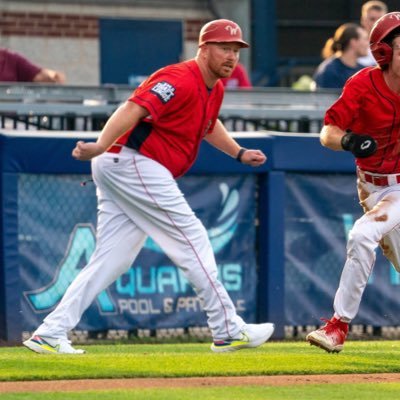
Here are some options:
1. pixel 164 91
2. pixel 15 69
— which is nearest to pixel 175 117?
pixel 164 91

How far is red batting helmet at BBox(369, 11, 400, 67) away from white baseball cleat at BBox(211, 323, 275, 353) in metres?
1.63

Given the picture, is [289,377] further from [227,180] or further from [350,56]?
[350,56]

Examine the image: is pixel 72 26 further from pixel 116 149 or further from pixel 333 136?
pixel 333 136

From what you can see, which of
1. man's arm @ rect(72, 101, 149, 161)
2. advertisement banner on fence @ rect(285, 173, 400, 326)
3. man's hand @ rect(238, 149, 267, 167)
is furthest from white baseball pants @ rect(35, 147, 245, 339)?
advertisement banner on fence @ rect(285, 173, 400, 326)

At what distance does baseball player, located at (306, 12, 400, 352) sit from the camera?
8.95 m

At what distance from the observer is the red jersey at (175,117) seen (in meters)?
8.96

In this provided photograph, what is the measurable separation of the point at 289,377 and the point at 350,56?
648 cm

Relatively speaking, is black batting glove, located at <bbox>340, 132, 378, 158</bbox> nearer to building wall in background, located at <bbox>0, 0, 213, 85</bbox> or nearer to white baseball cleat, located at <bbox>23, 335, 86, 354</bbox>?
white baseball cleat, located at <bbox>23, 335, 86, 354</bbox>

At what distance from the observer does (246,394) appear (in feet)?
23.9

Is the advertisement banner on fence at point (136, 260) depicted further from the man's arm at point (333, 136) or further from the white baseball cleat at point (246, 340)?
the man's arm at point (333, 136)

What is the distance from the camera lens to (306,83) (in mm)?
19750

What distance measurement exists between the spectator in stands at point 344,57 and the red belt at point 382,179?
493 cm

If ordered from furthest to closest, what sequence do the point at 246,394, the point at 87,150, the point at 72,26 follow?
the point at 72,26, the point at 87,150, the point at 246,394

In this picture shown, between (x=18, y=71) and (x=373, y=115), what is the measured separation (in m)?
5.36
